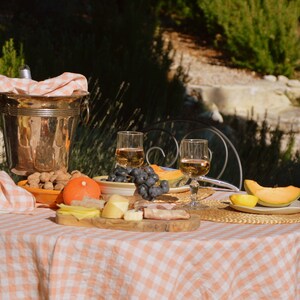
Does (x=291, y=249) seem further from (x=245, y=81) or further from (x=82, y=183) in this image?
(x=245, y=81)

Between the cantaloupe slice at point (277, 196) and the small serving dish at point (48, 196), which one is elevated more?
the cantaloupe slice at point (277, 196)

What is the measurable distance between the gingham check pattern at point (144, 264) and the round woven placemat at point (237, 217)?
0.71 feet

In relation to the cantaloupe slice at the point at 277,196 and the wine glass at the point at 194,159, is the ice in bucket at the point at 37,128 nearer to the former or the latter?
the wine glass at the point at 194,159

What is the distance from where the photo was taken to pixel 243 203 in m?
3.21

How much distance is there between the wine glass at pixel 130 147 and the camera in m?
3.41

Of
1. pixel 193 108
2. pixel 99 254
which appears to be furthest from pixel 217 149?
pixel 99 254

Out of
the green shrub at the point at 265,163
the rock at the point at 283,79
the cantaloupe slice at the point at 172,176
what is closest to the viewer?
the cantaloupe slice at the point at 172,176

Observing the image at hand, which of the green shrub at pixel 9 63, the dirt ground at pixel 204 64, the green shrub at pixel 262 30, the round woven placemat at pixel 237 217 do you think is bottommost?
the dirt ground at pixel 204 64

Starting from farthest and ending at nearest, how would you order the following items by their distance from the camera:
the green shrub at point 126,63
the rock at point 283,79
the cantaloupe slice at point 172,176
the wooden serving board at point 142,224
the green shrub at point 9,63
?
1. the rock at point 283,79
2. the green shrub at point 126,63
3. the green shrub at point 9,63
4. the cantaloupe slice at point 172,176
5. the wooden serving board at point 142,224

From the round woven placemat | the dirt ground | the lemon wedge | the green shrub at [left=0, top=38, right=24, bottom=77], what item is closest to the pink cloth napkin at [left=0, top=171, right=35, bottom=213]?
the round woven placemat

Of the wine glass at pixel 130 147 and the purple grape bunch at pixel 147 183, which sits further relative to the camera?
the wine glass at pixel 130 147

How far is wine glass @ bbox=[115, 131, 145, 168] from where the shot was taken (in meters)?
3.41

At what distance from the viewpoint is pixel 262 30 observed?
46.6 feet

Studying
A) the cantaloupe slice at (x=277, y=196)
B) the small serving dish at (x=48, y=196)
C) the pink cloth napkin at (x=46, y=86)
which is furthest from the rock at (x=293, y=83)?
the small serving dish at (x=48, y=196)
